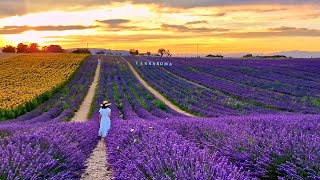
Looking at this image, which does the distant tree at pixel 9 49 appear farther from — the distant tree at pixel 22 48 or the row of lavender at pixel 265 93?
the row of lavender at pixel 265 93

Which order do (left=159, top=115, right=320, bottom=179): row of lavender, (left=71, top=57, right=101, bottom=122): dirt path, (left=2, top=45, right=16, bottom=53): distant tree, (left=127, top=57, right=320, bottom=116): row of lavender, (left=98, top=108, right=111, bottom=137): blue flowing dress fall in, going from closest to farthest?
(left=159, top=115, right=320, bottom=179): row of lavender, (left=98, top=108, right=111, bottom=137): blue flowing dress, (left=71, top=57, right=101, bottom=122): dirt path, (left=127, top=57, right=320, bottom=116): row of lavender, (left=2, top=45, right=16, bottom=53): distant tree

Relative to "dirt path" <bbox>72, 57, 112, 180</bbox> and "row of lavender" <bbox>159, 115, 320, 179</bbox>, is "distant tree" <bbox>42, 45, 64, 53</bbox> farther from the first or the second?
"row of lavender" <bbox>159, 115, 320, 179</bbox>

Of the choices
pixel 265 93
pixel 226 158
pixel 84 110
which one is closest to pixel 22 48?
pixel 265 93

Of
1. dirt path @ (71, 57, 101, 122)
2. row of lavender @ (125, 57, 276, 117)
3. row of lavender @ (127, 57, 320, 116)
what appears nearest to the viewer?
dirt path @ (71, 57, 101, 122)

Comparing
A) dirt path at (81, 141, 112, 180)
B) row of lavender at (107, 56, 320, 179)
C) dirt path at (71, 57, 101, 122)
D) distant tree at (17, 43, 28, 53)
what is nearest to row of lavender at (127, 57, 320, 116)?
dirt path at (71, 57, 101, 122)

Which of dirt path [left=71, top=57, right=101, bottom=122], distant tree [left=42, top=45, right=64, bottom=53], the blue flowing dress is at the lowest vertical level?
dirt path [left=71, top=57, right=101, bottom=122]

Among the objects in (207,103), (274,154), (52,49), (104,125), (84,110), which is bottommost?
(84,110)

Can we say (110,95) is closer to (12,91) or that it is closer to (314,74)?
(12,91)

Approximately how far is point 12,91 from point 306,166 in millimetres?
31368

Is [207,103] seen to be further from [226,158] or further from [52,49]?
[52,49]

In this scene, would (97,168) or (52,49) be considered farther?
(52,49)

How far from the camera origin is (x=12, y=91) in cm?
3444

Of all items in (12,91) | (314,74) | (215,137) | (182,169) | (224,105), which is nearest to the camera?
(182,169)

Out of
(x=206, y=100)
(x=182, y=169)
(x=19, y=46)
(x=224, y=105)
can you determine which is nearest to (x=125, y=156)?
(x=182, y=169)
